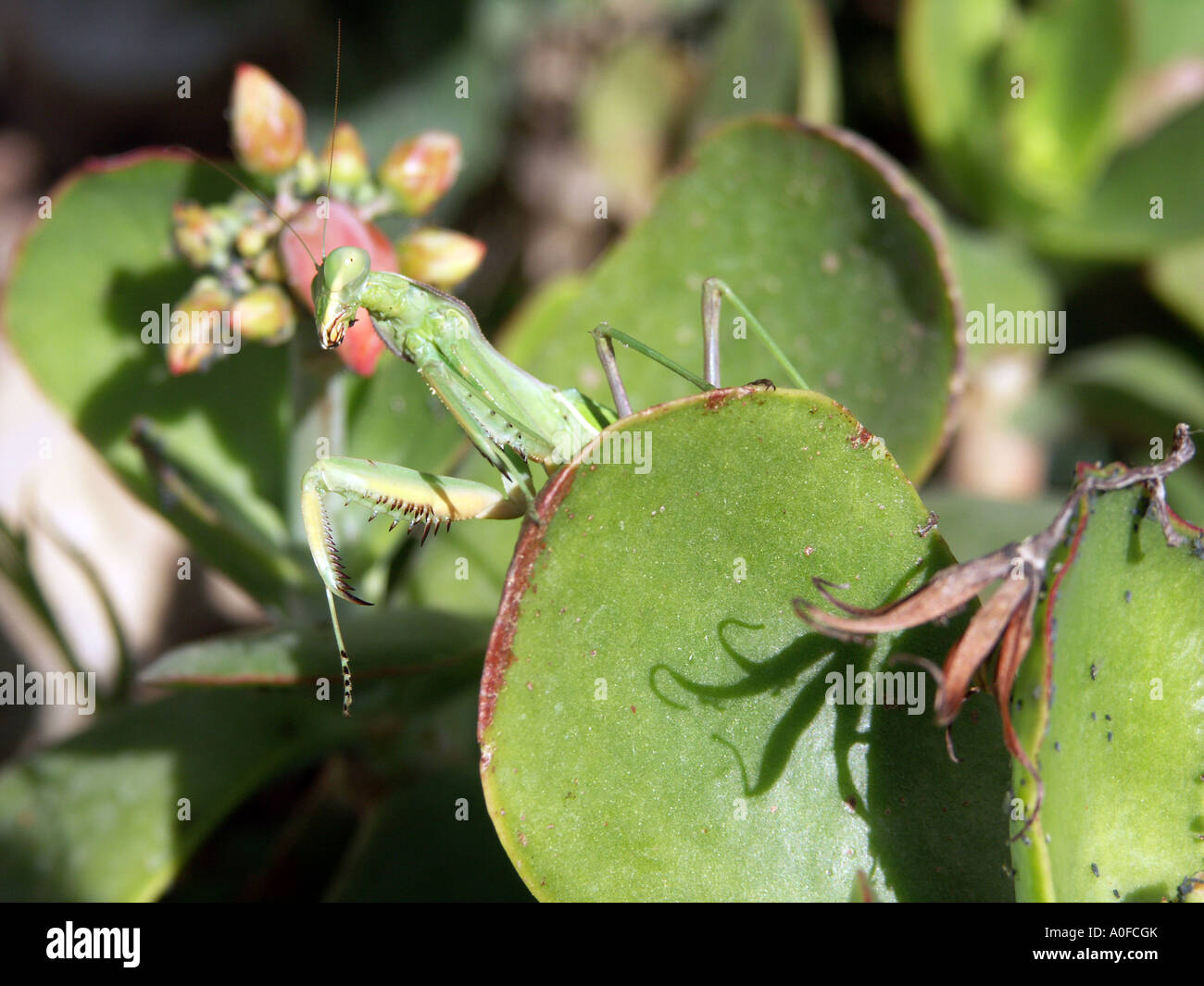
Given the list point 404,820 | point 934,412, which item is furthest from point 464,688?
point 934,412

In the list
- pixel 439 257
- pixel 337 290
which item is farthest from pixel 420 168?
pixel 337 290

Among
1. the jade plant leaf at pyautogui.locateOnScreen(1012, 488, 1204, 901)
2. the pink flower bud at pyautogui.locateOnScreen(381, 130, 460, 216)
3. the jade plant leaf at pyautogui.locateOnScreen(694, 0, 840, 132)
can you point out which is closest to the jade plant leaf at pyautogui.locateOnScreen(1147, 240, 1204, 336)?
the jade plant leaf at pyautogui.locateOnScreen(694, 0, 840, 132)

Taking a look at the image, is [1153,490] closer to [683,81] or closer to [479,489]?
[479,489]

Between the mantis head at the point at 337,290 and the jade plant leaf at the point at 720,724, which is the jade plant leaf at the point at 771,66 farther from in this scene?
the jade plant leaf at the point at 720,724

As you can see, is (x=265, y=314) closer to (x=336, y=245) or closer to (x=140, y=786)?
(x=336, y=245)

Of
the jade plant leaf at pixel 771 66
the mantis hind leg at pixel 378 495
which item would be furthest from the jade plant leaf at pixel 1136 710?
the jade plant leaf at pixel 771 66

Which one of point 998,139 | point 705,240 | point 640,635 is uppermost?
point 998,139
